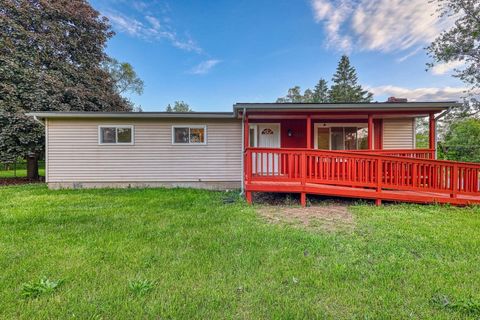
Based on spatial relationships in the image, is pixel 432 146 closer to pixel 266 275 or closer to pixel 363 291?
pixel 363 291

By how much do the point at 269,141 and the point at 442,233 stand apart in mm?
6104

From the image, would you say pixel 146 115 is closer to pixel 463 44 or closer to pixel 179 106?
pixel 463 44

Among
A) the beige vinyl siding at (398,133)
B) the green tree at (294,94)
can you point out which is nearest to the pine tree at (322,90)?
the green tree at (294,94)

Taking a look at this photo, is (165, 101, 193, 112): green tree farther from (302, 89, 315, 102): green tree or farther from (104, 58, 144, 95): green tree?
(302, 89, 315, 102): green tree

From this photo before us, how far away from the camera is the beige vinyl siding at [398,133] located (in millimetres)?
8758

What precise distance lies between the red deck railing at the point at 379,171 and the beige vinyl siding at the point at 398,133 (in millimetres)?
3060

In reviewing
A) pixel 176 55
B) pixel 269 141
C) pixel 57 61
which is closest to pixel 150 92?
pixel 176 55

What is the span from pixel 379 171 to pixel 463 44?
47.0 ft

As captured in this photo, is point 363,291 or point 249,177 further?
point 249,177

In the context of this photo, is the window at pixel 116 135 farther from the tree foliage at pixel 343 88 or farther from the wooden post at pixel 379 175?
the tree foliage at pixel 343 88

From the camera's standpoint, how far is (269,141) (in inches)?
362

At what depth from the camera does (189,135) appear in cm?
877

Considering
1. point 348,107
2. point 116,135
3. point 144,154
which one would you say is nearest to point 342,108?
point 348,107

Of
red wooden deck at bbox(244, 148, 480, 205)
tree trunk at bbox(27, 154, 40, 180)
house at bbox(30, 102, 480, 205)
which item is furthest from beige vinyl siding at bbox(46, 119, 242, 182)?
tree trunk at bbox(27, 154, 40, 180)
